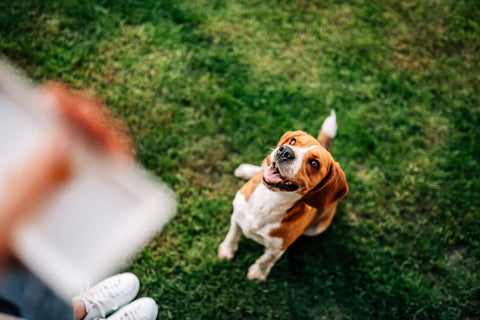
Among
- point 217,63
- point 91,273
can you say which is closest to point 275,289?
point 91,273

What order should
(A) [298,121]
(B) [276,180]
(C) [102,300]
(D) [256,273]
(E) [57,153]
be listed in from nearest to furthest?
(B) [276,180] → (C) [102,300] → (D) [256,273] → (E) [57,153] → (A) [298,121]

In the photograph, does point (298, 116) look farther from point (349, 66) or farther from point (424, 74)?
point (424, 74)

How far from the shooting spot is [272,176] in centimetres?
223

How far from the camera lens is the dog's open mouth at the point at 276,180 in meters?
2.19

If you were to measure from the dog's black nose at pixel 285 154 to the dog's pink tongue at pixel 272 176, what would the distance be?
0.44 ft

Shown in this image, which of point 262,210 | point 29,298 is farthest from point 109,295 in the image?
point 262,210

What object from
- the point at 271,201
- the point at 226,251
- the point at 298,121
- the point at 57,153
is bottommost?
the point at 226,251

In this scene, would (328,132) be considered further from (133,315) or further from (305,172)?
(133,315)

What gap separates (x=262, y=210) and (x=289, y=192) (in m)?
0.29

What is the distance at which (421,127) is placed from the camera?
3928 millimetres

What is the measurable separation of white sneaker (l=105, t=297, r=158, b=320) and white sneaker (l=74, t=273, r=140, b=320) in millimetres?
66

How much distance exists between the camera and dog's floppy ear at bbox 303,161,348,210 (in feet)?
7.20

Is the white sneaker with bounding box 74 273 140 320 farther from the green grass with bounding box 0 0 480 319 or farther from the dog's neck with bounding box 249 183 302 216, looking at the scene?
the dog's neck with bounding box 249 183 302 216

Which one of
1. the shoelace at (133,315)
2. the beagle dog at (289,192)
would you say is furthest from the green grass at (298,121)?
the beagle dog at (289,192)
